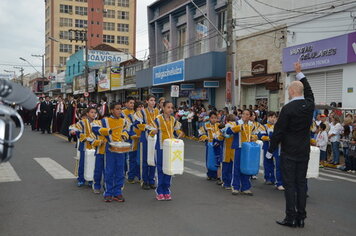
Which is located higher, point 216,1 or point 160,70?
point 216,1

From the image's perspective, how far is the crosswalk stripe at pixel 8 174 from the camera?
29.3 ft

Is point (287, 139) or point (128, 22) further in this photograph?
point (128, 22)

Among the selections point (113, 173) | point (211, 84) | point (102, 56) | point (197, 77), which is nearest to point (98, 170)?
point (113, 173)

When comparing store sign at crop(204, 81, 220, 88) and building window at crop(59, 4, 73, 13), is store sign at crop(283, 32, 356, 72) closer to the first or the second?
store sign at crop(204, 81, 220, 88)

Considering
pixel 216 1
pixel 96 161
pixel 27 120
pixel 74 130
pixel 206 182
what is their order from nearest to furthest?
pixel 96 161
pixel 74 130
pixel 206 182
pixel 216 1
pixel 27 120

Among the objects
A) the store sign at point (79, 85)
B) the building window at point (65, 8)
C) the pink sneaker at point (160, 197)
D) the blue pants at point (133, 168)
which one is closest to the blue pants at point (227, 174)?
the pink sneaker at point (160, 197)

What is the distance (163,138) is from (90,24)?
94.7m

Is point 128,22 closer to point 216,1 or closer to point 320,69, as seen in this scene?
point 216,1

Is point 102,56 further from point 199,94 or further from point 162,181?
point 162,181

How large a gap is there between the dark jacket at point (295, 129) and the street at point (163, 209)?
1.07 m

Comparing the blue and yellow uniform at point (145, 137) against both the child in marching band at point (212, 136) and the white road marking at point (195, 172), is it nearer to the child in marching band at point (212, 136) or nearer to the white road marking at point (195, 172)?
the child in marching band at point (212, 136)

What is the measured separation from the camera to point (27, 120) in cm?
2892

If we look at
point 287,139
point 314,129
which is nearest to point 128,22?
point 314,129

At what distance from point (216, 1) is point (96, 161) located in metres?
21.5
